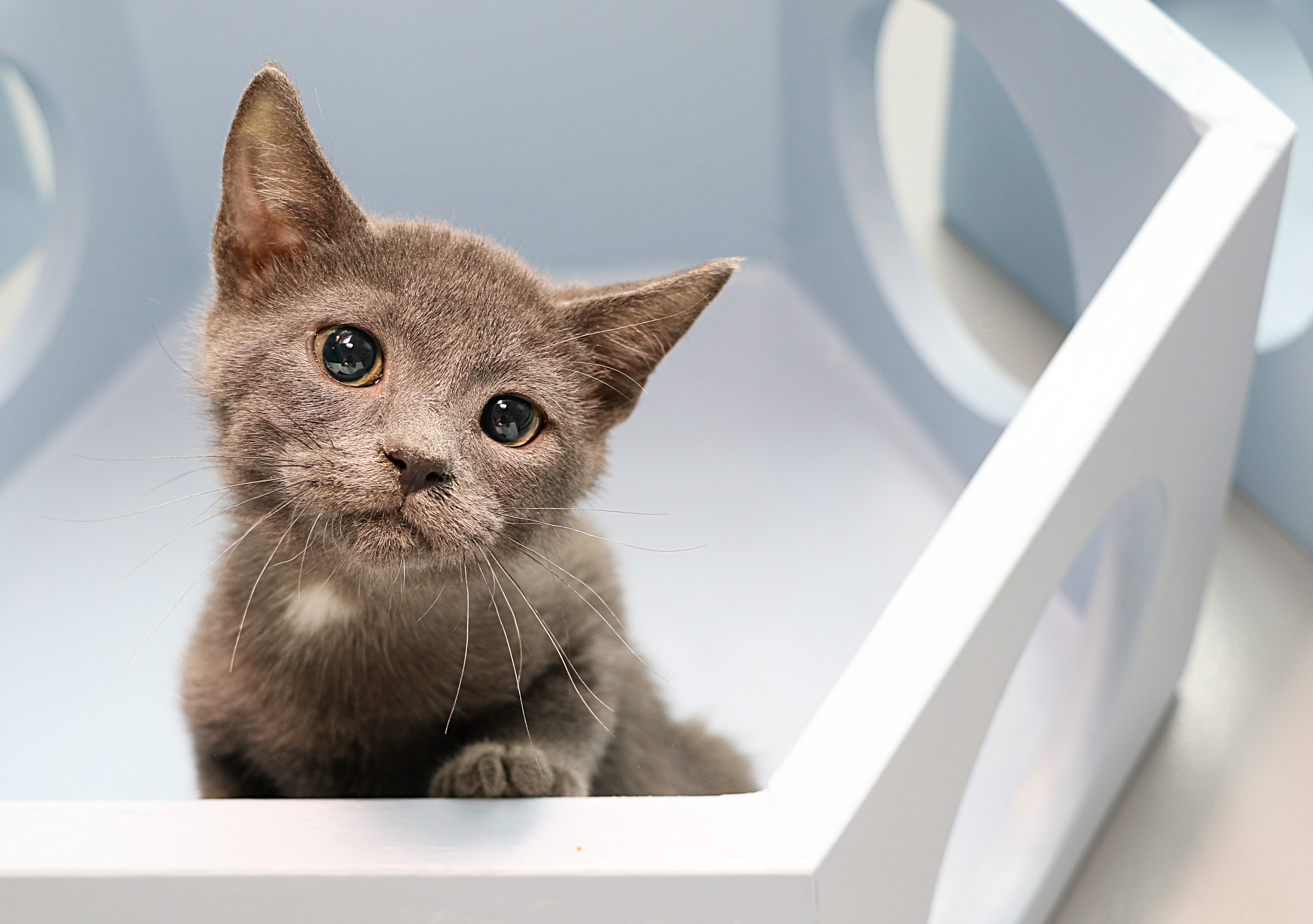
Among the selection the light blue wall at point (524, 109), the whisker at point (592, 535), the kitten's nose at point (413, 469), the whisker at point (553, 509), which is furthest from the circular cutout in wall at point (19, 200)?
the kitten's nose at point (413, 469)

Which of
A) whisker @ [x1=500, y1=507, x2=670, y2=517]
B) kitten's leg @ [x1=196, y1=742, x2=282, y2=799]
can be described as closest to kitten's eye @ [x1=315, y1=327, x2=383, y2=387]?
whisker @ [x1=500, y1=507, x2=670, y2=517]

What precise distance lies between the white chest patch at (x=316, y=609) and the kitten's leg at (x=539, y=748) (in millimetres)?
131

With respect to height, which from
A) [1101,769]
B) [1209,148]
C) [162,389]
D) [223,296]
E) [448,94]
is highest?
[1209,148]

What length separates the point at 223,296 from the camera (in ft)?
2.72

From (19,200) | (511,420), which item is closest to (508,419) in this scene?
(511,420)

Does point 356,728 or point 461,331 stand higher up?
point 461,331

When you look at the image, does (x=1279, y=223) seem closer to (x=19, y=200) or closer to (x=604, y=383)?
(x=604, y=383)

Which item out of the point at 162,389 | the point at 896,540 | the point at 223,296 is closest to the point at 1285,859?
the point at 896,540

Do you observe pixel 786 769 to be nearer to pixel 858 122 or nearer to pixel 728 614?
pixel 728 614

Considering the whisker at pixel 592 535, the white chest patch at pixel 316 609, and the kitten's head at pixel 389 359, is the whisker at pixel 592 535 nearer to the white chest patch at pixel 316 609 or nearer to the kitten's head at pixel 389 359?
the kitten's head at pixel 389 359

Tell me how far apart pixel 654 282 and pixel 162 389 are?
1051 mm

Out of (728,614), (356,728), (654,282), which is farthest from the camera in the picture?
(728,614)

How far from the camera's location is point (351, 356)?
75 centimetres

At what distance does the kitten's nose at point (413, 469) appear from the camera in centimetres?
67
